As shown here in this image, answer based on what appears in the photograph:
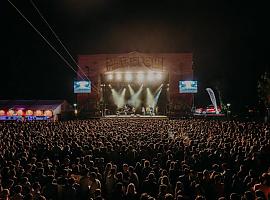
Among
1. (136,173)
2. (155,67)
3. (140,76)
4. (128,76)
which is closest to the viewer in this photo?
(136,173)

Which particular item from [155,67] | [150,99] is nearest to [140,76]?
[155,67]

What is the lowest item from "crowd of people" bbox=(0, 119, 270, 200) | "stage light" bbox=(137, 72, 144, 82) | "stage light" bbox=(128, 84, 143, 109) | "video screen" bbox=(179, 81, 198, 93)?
Answer: "crowd of people" bbox=(0, 119, 270, 200)

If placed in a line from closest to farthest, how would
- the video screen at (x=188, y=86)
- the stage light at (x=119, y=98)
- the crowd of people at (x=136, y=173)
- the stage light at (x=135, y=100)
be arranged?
the crowd of people at (x=136, y=173) → the video screen at (x=188, y=86) → the stage light at (x=119, y=98) → the stage light at (x=135, y=100)

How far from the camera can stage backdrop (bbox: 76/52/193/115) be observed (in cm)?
4428

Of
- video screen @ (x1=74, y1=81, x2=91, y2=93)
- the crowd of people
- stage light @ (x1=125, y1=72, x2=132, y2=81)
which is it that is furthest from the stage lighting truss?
the crowd of people

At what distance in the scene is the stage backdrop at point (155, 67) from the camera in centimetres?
4428

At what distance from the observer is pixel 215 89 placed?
2817 inches

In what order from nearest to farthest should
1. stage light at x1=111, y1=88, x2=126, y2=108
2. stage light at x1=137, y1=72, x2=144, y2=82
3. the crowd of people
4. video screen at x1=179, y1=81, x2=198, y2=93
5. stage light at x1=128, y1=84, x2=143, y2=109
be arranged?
the crowd of people, stage light at x1=137, y1=72, x2=144, y2=82, video screen at x1=179, y1=81, x2=198, y2=93, stage light at x1=111, y1=88, x2=126, y2=108, stage light at x1=128, y1=84, x2=143, y2=109

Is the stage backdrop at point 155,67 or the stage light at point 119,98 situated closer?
the stage backdrop at point 155,67

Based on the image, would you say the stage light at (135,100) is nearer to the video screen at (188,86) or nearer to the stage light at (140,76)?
the video screen at (188,86)

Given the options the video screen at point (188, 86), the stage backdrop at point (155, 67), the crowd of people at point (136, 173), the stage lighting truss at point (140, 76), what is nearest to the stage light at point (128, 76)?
the stage lighting truss at point (140, 76)

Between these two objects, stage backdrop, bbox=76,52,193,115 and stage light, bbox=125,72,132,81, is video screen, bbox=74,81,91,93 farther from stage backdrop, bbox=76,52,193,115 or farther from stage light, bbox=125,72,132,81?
stage light, bbox=125,72,132,81

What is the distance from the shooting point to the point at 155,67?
44.4 m

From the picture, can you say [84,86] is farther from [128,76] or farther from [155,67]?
A: [155,67]
